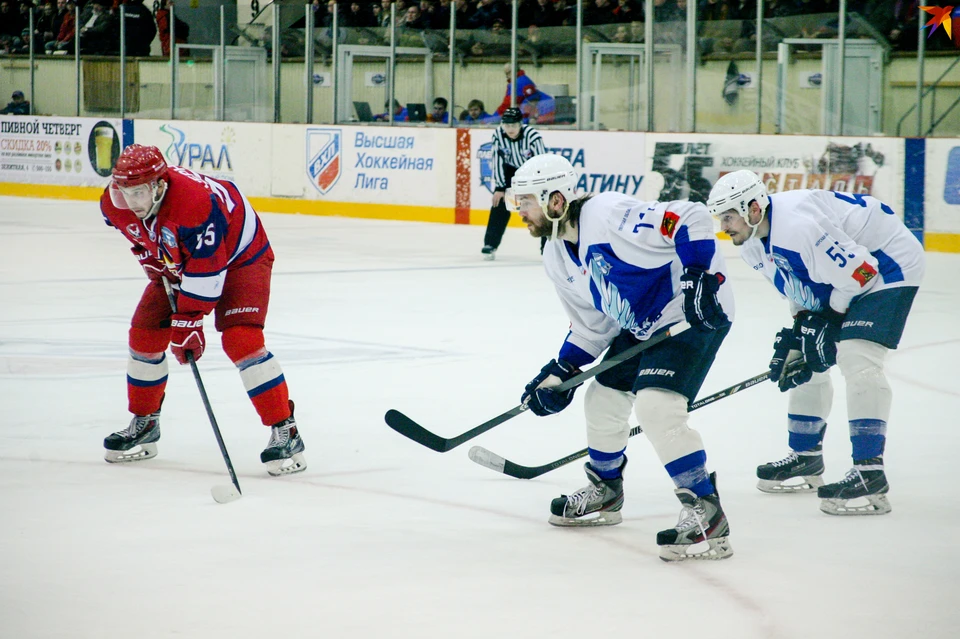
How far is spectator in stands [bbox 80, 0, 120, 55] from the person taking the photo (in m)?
16.9

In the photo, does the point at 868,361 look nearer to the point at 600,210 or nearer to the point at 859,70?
the point at 600,210

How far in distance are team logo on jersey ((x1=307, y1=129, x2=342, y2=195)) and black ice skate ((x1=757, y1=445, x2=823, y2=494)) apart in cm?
1135

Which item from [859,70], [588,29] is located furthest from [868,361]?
[588,29]

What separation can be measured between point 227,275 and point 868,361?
1868 mm

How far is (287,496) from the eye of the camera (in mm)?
3512

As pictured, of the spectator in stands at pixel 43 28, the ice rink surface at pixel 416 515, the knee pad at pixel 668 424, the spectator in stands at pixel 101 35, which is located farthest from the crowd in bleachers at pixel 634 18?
the knee pad at pixel 668 424

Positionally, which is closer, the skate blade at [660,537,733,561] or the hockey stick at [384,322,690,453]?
the skate blade at [660,537,733,561]

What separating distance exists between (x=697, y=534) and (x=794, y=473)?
0.83 m

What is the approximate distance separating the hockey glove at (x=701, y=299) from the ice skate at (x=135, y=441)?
185 centimetres

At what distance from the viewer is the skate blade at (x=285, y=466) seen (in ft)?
12.3

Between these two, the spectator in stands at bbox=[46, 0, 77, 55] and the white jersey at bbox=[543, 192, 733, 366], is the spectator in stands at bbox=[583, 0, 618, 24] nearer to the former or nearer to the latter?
the spectator in stands at bbox=[46, 0, 77, 55]

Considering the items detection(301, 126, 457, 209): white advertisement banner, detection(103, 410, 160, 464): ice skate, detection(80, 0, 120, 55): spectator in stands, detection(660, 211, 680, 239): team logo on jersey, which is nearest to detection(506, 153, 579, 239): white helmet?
detection(660, 211, 680, 239): team logo on jersey

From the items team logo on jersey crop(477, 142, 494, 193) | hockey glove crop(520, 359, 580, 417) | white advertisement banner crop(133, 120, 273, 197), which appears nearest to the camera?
hockey glove crop(520, 359, 580, 417)

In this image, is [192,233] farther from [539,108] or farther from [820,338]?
[539,108]
